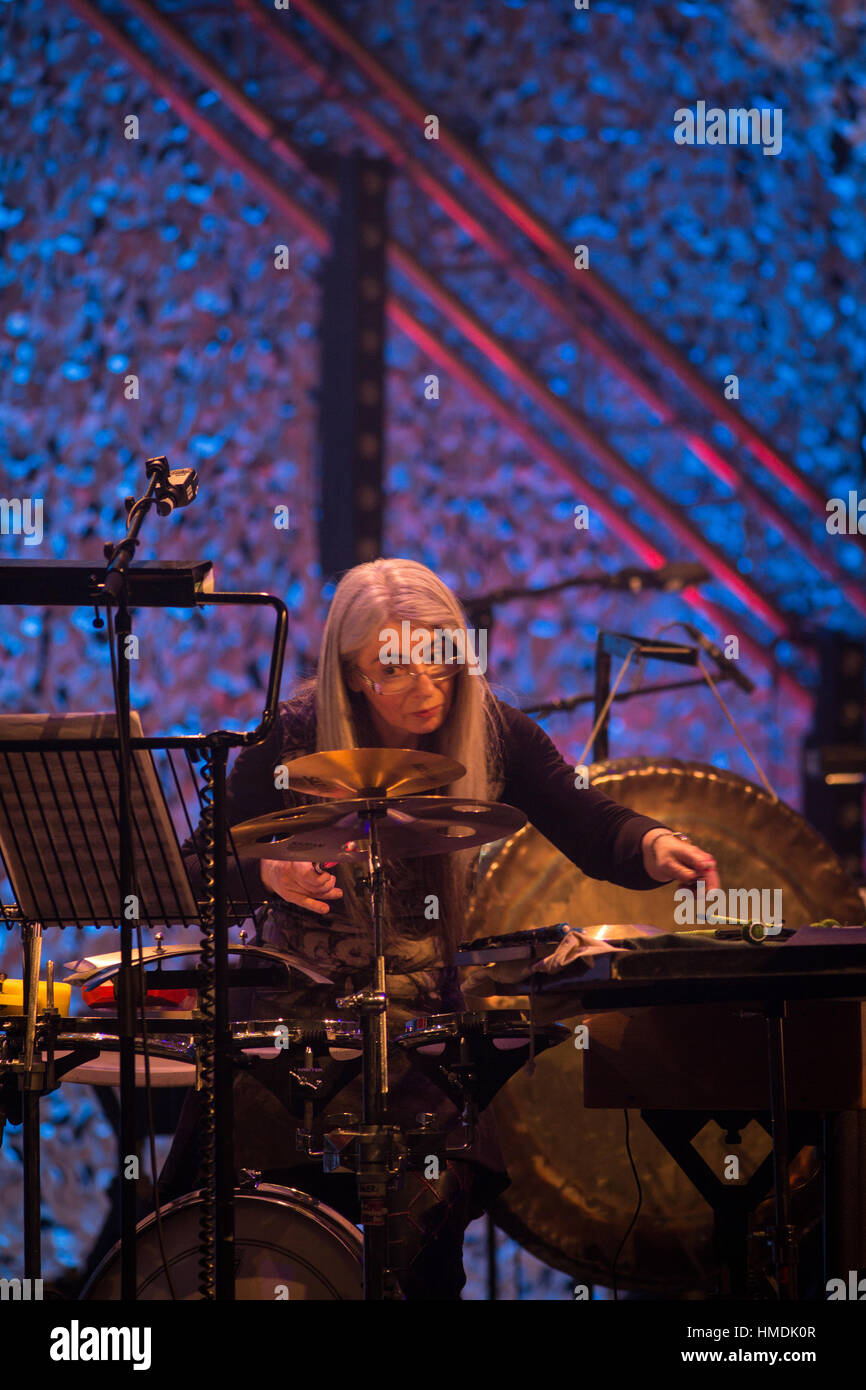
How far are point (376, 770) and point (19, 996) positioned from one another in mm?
621

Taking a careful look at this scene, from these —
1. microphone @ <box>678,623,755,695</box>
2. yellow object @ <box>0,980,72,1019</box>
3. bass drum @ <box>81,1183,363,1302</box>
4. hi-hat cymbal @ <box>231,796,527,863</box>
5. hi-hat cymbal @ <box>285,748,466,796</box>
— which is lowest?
bass drum @ <box>81,1183,363,1302</box>

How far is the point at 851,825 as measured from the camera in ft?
13.2

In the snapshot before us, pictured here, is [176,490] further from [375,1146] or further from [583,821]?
[583,821]

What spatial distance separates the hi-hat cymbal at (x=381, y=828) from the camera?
193 centimetres

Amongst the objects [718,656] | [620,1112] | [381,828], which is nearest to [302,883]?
[381,828]

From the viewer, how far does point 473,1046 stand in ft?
6.71

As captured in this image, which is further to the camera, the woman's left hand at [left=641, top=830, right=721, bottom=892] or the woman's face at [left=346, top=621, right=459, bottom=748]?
the woman's face at [left=346, top=621, right=459, bottom=748]

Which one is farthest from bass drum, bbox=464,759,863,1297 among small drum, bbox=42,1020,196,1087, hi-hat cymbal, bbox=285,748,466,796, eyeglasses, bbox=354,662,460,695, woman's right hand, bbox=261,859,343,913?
hi-hat cymbal, bbox=285,748,466,796

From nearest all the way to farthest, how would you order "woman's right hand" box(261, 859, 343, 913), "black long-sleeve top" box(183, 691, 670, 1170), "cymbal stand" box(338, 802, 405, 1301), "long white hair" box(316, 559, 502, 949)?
"cymbal stand" box(338, 802, 405, 1301) → "woman's right hand" box(261, 859, 343, 913) → "black long-sleeve top" box(183, 691, 670, 1170) → "long white hair" box(316, 559, 502, 949)

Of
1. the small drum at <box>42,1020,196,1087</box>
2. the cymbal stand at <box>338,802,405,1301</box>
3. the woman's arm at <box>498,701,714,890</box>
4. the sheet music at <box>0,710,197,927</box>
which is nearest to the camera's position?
the sheet music at <box>0,710,197,927</box>

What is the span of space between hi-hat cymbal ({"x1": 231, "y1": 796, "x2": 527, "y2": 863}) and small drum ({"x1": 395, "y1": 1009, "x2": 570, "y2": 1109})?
240 millimetres

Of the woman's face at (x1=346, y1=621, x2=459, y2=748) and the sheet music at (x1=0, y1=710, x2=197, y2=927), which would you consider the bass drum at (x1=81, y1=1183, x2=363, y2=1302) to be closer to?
the sheet music at (x1=0, y1=710, x2=197, y2=927)

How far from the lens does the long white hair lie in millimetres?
2553

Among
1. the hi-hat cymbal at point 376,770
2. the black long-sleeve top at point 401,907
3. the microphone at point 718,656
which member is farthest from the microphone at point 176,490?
the microphone at point 718,656
